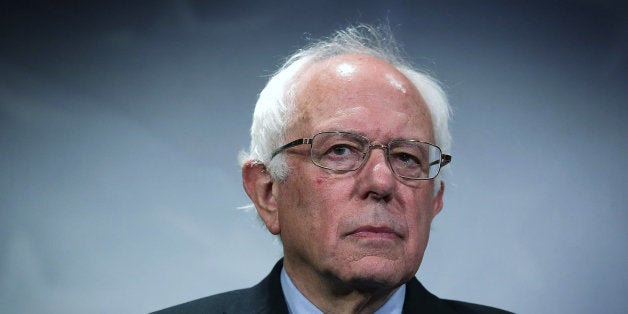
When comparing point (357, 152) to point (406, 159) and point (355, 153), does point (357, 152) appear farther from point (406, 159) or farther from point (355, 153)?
point (406, 159)

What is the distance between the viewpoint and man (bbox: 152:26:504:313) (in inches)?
74.9

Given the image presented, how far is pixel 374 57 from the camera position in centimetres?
227

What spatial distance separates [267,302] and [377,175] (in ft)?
2.06

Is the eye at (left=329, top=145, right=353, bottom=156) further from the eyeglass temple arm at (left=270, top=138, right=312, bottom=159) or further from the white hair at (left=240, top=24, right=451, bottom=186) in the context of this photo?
the white hair at (left=240, top=24, right=451, bottom=186)

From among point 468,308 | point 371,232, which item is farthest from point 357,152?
point 468,308

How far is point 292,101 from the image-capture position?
2143mm

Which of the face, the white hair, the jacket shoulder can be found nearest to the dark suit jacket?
the jacket shoulder

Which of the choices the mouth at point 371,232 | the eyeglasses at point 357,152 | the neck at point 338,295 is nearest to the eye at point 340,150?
the eyeglasses at point 357,152

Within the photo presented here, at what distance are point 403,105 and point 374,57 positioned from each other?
0.29 meters

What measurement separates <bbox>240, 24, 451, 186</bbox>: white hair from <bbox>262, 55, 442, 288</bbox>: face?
0.05m

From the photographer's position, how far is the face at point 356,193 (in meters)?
1.89

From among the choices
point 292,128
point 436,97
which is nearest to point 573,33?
point 436,97

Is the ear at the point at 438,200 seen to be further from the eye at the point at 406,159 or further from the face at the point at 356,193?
the eye at the point at 406,159

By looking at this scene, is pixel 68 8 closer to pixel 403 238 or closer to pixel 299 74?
pixel 299 74
